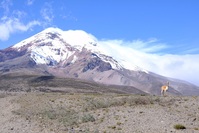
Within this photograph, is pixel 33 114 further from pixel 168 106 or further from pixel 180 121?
pixel 180 121

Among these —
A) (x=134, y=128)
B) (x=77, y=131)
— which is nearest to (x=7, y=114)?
(x=77, y=131)

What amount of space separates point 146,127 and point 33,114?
A: 1678 cm

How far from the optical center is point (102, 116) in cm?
3481

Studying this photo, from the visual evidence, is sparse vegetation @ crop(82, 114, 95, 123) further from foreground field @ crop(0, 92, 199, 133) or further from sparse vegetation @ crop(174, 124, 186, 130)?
sparse vegetation @ crop(174, 124, 186, 130)

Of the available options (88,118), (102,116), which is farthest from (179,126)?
(88,118)

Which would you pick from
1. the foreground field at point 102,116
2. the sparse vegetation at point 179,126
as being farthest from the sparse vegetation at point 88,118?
the sparse vegetation at point 179,126

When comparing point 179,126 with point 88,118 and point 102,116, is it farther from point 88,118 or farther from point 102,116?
point 88,118

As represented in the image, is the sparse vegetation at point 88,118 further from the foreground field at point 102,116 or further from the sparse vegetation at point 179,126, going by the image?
the sparse vegetation at point 179,126

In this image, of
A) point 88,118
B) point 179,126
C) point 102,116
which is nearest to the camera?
point 179,126

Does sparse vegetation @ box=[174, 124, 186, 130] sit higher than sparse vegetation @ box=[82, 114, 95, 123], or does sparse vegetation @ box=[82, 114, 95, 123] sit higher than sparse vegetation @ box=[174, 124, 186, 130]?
sparse vegetation @ box=[174, 124, 186, 130]

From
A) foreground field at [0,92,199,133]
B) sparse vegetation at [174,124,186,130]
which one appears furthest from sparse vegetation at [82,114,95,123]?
sparse vegetation at [174,124,186,130]

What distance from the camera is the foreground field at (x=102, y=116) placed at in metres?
29.9

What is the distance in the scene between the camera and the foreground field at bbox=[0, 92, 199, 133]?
29.9m

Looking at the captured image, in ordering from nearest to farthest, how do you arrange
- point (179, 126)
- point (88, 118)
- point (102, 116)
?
point (179, 126) → point (88, 118) → point (102, 116)
